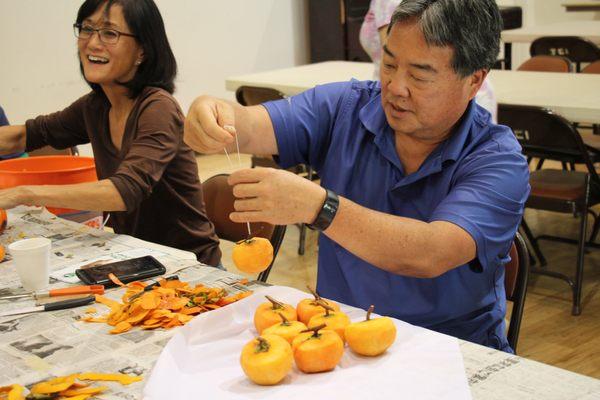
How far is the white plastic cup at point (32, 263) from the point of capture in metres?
1.88

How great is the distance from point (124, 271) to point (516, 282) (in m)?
0.99

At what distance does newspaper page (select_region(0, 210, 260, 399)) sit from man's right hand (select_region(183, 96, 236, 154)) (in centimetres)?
34

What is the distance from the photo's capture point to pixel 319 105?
2.11 metres

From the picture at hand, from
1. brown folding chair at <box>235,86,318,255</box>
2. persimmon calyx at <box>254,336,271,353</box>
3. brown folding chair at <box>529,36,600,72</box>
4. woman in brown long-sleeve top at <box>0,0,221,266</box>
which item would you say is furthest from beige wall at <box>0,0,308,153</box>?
persimmon calyx at <box>254,336,271,353</box>

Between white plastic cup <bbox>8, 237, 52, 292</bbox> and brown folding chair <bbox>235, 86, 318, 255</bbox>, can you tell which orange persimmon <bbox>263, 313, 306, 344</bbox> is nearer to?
white plastic cup <bbox>8, 237, 52, 292</bbox>

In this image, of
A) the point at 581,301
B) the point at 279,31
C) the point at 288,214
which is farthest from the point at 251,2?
the point at 288,214

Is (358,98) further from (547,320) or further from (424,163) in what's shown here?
(547,320)

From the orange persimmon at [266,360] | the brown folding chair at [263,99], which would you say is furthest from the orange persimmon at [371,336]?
the brown folding chair at [263,99]

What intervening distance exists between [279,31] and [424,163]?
6.06 m

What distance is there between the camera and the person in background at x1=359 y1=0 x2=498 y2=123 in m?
2.76

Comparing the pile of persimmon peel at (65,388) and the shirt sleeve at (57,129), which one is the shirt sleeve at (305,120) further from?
the shirt sleeve at (57,129)

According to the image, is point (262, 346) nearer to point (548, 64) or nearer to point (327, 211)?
point (327, 211)

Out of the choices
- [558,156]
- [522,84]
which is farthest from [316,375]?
[522,84]

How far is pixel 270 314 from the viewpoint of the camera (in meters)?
1.55
